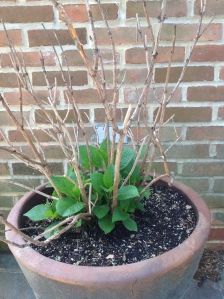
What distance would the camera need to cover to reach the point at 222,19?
1672 mm

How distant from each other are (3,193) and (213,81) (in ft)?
3.53

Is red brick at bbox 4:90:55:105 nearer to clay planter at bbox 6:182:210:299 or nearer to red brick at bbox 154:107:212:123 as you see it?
red brick at bbox 154:107:212:123

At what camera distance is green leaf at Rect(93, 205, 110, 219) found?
56.8 inches

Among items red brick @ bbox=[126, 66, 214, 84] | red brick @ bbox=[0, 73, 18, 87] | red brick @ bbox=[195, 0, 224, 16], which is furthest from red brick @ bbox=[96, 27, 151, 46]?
red brick @ bbox=[0, 73, 18, 87]

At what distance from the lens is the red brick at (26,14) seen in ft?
5.43

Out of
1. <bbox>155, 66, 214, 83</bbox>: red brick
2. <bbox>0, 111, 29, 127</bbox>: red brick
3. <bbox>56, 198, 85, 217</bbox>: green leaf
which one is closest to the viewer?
<bbox>56, 198, 85, 217</bbox>: green leaf

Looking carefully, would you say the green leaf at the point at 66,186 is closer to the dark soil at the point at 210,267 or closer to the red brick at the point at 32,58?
the red brick at the point at 32,58

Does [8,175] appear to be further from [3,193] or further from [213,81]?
[213,81]

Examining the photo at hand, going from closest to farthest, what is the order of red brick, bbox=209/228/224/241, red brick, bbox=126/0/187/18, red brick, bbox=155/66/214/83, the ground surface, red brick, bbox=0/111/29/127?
red brick, bbox=126/0/187/18 < red brick, bbox=155/66/214/83 < red brick, bbox=0/111/29/127 < the ground surface < red brick, bbox=209/228/224/241

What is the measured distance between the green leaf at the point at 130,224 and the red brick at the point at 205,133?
57 centimetres

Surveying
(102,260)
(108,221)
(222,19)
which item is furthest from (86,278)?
(222,19)

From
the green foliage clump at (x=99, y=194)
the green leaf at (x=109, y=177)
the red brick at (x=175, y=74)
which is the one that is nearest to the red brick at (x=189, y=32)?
the red brick at (x=175, y=74)

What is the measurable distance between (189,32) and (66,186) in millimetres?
762

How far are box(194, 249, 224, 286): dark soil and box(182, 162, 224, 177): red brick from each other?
0.44 meters
